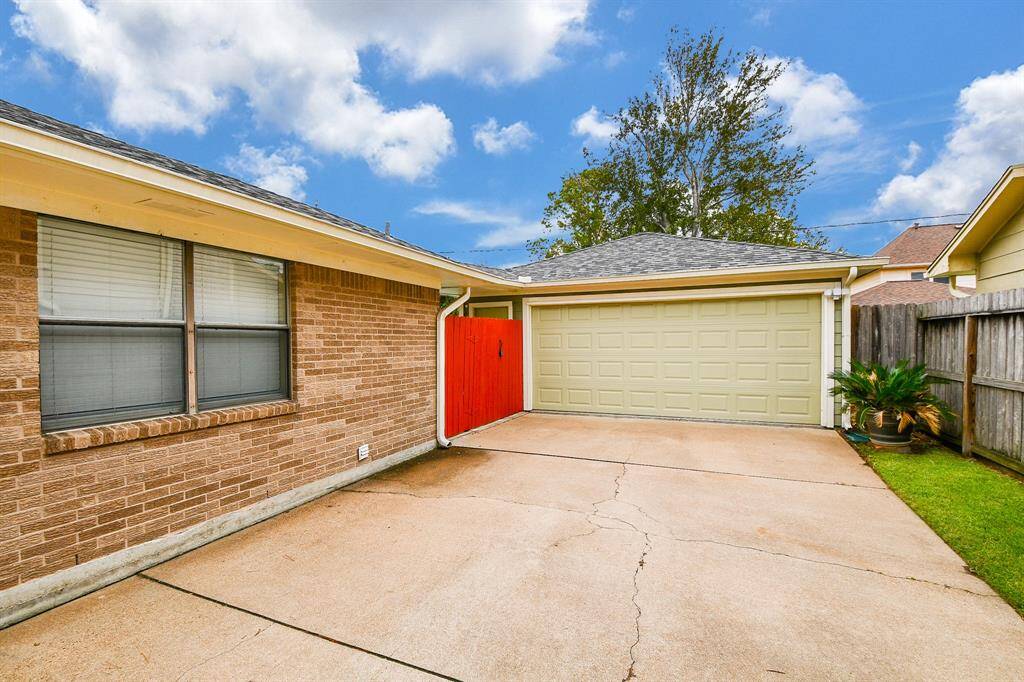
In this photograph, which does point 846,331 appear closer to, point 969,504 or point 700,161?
point 969,504

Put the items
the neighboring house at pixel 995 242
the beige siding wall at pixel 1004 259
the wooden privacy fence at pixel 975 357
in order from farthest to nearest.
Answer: the beige siding wall at pixel 1004 259
the neighboring house at pixel 995 242
the wooden privacy fence at pixel 975 357

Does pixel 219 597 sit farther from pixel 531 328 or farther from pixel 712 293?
pixel 712 293

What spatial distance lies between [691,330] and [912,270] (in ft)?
67.5

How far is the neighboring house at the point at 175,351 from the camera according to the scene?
254 centimetres

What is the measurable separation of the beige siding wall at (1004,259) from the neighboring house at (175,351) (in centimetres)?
155

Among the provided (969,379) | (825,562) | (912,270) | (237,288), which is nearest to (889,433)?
(969,379)

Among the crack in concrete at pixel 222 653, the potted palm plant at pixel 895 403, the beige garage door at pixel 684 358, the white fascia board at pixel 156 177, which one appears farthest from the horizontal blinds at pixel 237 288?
the potted palm plant at pixel 895 403

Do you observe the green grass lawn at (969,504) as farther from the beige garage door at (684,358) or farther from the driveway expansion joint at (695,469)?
the beige garage door at (684,358)

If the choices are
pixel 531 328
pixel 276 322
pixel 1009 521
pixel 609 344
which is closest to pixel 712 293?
pixel 609 344

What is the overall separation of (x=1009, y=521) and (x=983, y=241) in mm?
5443

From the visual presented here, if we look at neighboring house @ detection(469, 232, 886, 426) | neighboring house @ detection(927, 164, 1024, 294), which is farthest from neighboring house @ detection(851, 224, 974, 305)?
neighboring house @ detection(469, 232, 886, 426)

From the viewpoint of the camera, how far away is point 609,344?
873 cm

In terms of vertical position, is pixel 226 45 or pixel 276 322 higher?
pixel 226 45

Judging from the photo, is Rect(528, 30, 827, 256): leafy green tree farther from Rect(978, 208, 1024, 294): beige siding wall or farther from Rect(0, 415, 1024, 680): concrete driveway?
Rect(0, 415, 1024, 680): concrete driveway
